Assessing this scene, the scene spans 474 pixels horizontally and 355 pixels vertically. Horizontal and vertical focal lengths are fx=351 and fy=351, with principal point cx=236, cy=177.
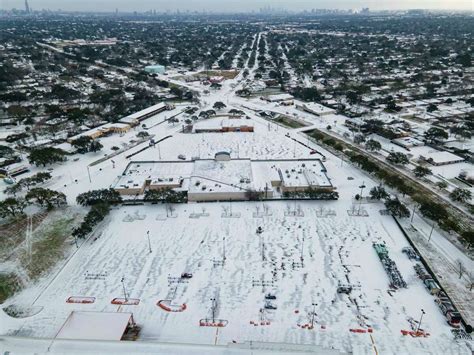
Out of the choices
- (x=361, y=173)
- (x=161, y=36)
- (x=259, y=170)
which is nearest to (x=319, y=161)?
(x=361, y=173)

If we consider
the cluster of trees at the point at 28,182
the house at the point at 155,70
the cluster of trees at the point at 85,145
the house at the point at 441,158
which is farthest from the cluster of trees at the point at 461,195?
the house at the point at 155,70

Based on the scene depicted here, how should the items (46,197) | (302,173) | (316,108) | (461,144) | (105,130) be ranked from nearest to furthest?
(46,197) → (302,173) → (461,144) → (105,130) → (316,108)

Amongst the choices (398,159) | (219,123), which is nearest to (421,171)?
(398,159)

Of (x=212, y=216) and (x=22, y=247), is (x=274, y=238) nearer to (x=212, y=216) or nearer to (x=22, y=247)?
(x=212, y=216)

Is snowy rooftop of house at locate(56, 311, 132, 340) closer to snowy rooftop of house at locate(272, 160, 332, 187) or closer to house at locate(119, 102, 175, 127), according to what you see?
snowy rooftop of house at locate(272, 160, 332, 187)

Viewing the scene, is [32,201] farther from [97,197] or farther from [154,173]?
[154,173]
